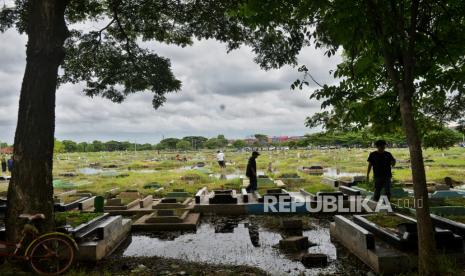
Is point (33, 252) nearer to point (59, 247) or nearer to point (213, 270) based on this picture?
point (59, 247)

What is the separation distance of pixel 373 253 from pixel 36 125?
7.10m

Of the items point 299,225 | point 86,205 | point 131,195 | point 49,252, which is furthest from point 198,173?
point 49,252

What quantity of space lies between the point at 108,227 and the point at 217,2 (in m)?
7.07

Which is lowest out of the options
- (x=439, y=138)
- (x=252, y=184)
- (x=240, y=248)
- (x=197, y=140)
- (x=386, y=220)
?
(x=240, y=248)

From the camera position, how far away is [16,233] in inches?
271

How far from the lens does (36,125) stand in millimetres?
6910

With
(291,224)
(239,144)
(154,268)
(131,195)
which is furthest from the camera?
(239,144)

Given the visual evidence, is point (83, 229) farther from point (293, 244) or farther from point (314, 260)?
point (314, 260)

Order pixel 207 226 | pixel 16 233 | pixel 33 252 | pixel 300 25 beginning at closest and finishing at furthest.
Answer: pixel 33 252 < pixel 16 233 < pixel 300 25 < pixel 207 226

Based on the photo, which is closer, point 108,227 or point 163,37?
point 108,227

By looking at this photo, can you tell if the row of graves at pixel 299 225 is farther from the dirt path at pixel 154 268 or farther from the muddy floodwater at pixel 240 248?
the dirt path at pixel 154 268

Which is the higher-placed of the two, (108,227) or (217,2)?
(217,2)

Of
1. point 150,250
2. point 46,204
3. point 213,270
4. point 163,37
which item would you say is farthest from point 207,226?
point 163,37

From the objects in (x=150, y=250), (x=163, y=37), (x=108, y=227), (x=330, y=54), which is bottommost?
(x=150, y=250)
